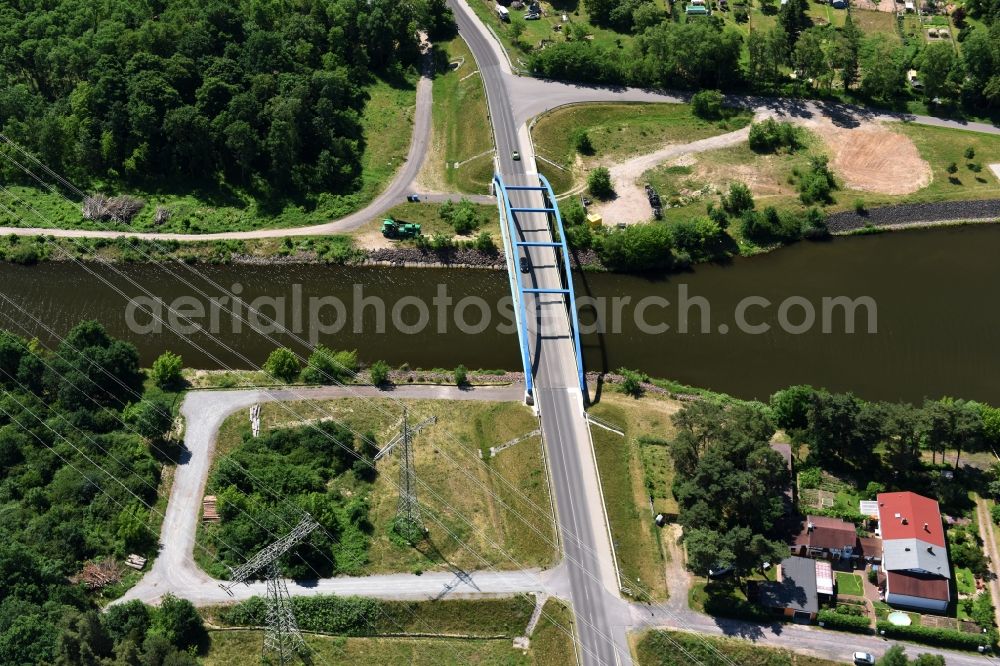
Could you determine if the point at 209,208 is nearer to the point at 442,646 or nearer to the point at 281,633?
the point at 281,633

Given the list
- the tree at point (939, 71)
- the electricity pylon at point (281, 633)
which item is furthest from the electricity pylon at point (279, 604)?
the tree at point (939, 71)

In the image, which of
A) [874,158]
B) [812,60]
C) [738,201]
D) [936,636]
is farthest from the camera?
[812,60]

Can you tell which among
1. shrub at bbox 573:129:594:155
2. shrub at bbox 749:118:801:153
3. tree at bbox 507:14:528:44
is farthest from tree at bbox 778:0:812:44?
tree at bbox 507:14:528:44

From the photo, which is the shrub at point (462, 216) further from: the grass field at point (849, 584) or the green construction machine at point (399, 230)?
the grass field at point (849, 584)

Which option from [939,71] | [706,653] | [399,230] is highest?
[939,71]

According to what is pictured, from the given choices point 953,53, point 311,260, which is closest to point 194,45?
point 311,260

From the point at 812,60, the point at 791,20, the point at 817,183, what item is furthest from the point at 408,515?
the point at 791,20

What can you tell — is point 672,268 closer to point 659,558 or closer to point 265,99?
point 659,558
